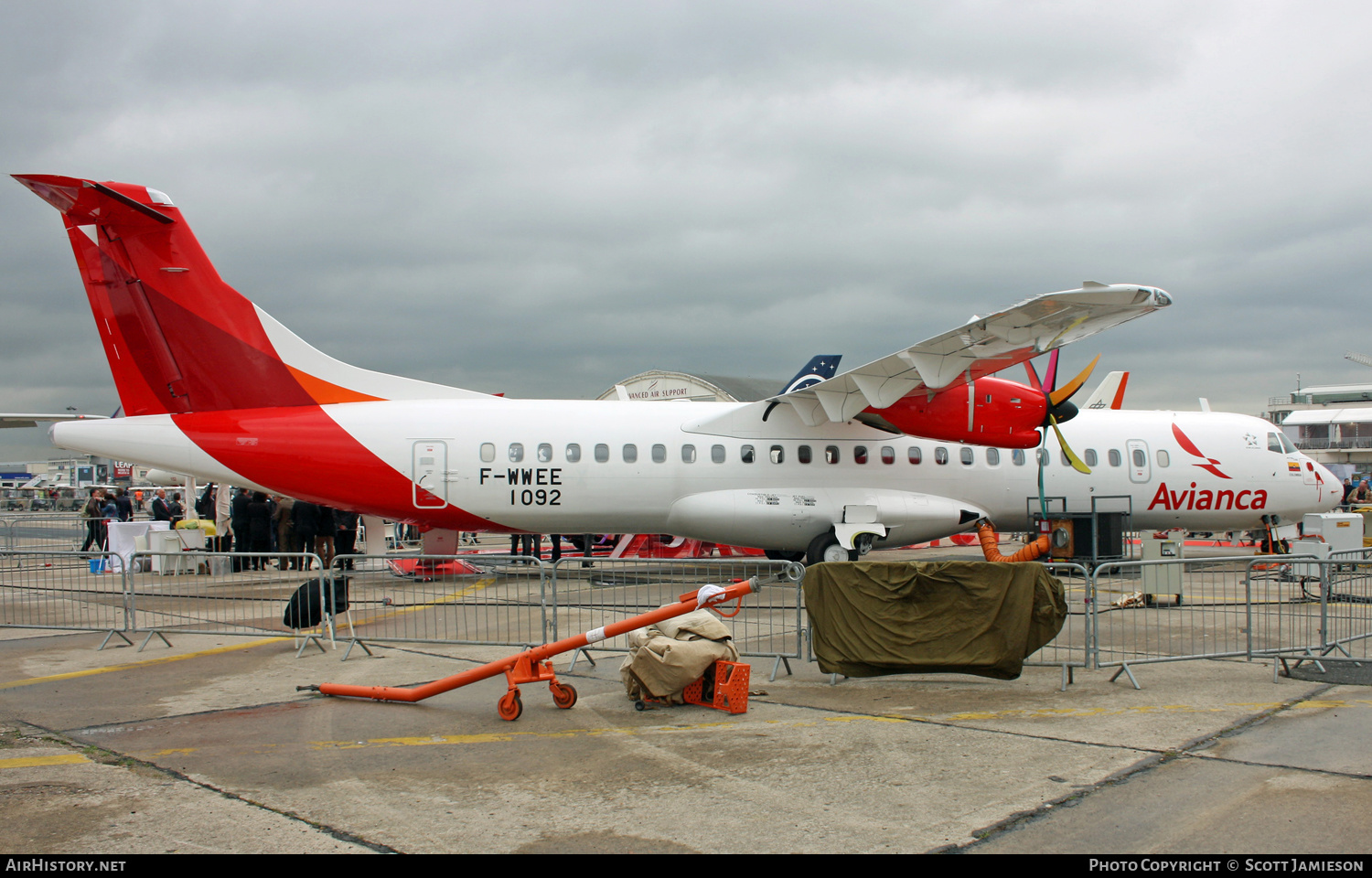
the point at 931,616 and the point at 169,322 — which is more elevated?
the point at 169,322

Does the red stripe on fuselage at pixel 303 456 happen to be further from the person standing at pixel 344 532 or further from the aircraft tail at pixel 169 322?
the person standing at pixel 344 532

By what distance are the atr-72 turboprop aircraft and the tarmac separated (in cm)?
578

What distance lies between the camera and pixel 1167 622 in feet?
32.9

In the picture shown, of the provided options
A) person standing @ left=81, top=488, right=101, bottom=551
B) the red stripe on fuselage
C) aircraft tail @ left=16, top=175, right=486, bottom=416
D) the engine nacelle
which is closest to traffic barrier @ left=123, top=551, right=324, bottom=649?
the red stripe on fuselage

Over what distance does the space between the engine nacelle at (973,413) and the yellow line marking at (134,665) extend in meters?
9.47

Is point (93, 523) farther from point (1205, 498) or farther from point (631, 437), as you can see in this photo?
point (1205, 498)

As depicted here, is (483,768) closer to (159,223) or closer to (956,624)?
(956,624)

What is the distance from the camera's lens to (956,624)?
7297 millimetres

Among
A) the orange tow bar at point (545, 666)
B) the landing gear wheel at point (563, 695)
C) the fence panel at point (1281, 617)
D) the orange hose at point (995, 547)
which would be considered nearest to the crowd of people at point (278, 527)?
the orange tow bar at point (545, 666)

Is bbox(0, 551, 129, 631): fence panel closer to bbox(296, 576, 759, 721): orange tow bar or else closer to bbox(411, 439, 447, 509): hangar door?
bbox(411, 439, 447, 509): hangar door

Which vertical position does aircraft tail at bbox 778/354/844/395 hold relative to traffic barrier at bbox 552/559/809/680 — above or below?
above

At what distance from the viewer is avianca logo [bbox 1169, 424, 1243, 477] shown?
16812 mm

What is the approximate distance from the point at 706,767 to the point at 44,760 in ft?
13.6

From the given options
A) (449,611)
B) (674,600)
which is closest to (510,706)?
(674,600)
